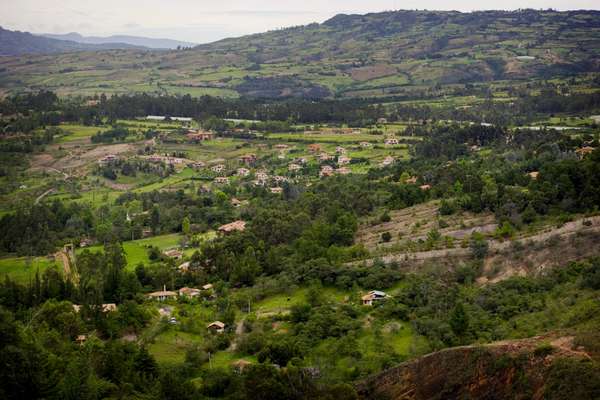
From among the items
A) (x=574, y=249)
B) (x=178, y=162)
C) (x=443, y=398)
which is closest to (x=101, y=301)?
(x=443, y=398)

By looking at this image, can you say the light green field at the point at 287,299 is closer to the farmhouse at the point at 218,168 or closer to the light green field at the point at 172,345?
the light green field at the point at 172,345

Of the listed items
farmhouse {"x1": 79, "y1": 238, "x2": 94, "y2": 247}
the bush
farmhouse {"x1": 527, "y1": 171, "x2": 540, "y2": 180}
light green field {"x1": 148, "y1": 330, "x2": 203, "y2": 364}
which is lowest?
farmhouse {"x1": 79, "y1": 238, "x2": 94, "y2": 247}

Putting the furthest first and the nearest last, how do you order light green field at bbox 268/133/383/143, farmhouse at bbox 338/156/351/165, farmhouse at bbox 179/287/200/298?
light green field at bbox 268/133/383/143 → farmhouse at bbox 338/156/351/165 → farmhouse at bbox 179/287/200/298

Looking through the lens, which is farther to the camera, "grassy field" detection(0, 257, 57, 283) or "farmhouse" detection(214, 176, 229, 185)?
"farmhouse" detection(214, 176, 229, 185)

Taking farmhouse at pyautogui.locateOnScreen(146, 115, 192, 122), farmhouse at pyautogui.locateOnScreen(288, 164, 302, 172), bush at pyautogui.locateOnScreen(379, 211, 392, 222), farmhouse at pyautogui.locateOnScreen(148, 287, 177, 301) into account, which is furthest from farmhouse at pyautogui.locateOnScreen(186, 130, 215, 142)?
farmhouse at pyautogui.locateOnScreen(148, 287, 177, 301)

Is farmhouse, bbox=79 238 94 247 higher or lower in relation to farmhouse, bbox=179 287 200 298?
lower

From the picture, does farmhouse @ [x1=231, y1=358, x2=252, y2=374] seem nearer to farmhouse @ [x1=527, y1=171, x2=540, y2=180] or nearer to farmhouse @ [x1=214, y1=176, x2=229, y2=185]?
farmhouse @ [x1=527, y1=171, x2=540, y2=180]

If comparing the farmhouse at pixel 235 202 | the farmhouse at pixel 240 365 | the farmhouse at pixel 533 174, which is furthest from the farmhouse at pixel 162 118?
the farmhouse at pixel 240 365
